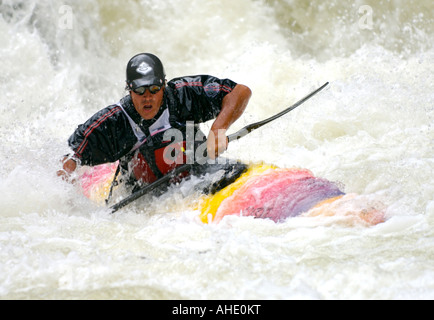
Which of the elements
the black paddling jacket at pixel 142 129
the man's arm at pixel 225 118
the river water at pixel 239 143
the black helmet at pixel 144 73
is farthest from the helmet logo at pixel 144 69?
the river water at pixel 239 143

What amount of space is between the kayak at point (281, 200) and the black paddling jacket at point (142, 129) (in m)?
0.37

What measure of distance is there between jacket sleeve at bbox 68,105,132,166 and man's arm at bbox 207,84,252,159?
18.5 inches

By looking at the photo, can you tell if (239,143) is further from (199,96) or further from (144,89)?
(144,89)

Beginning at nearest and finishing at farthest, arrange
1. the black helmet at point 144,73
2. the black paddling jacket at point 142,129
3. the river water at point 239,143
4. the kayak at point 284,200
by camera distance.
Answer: the river water at point 239,143
the kayak at point 284,200
the black helmet at point 144,73
the black paddling jacket at point 142,129

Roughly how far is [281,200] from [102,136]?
103cm

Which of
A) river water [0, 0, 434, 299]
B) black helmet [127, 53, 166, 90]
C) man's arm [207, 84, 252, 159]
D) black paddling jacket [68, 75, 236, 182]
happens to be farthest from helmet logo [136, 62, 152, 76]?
river water [0, 0, 434, 299]

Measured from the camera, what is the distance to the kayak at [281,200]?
258 centimetres

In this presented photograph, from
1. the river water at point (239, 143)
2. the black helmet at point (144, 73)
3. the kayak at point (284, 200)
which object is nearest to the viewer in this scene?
the river water at point (239, 143)

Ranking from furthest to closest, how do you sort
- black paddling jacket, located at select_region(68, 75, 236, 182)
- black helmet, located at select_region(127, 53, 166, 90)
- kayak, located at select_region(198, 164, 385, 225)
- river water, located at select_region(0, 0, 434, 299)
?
1. black paddling jacket, located at select_region(68, 75, 236, 182)
2. black helmet, located at select_region(127, 53, 166, 90)
3. kayak, located at select_region(198, 164, 385, 225)
4. river water, located at select_region(0, 0, 434, 299)

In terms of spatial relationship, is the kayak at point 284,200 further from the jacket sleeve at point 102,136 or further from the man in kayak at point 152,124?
the jacket sleeve at point 102,136

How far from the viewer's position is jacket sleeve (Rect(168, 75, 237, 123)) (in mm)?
2928

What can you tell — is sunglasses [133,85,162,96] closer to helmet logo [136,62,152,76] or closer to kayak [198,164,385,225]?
helmet logo [136,62,152,76]

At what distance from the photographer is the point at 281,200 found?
2.68 metres
